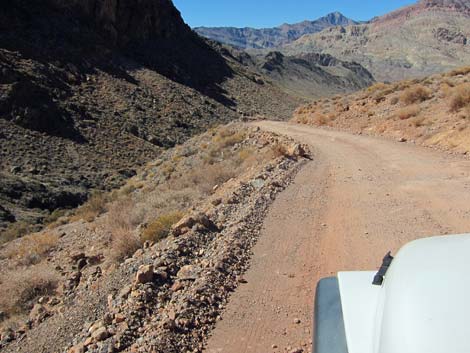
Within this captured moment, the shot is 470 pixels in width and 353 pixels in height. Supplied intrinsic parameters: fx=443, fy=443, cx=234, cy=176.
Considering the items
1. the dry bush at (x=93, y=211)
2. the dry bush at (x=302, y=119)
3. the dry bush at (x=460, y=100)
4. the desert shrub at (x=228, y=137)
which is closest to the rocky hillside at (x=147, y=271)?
the dry bush at (x=93, y=211)

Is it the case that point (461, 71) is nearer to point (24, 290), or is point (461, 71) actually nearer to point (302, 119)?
point (302, 119)

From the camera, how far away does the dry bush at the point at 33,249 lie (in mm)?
13258

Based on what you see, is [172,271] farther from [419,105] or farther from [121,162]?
[121,162]

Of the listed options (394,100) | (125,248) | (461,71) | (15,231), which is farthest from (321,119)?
(125,248)

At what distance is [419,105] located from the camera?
19047mm

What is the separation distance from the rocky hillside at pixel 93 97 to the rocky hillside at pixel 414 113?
1428 centimetres

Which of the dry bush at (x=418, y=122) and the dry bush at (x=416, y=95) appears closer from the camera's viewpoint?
the dry bush at (x=418, y=122)

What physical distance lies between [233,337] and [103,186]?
2412cm

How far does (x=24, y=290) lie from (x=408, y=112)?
15381 millimetres

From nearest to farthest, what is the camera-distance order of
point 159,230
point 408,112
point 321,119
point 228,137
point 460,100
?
point 159,230
point 460,100
point 408,112
point 228,137
point 321,119

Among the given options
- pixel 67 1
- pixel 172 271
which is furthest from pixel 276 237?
pixel 67 1

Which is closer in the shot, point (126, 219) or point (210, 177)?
point (126, 219)

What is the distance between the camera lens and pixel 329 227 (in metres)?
7.65

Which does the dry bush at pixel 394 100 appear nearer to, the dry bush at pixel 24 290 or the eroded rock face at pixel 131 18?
the dry bush at pixel 24 290
